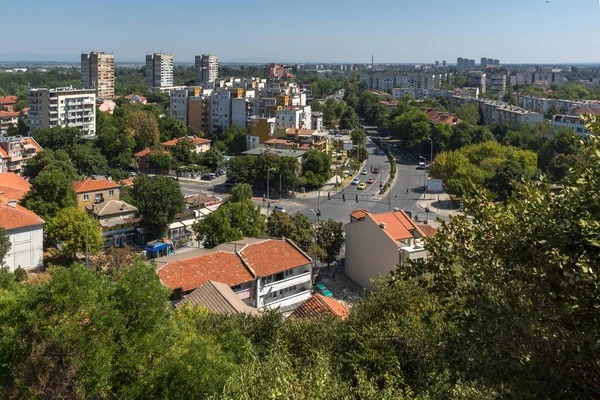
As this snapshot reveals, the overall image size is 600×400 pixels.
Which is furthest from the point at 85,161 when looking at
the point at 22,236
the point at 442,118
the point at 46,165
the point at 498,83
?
the point at 498,83

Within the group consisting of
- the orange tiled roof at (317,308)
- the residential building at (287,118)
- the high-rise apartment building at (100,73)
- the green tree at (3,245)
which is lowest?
the green tree at (3,245)

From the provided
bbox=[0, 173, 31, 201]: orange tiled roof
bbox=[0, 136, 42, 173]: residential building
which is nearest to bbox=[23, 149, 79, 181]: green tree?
bbox=[0, 173, 31, 201]: orange tiled roof

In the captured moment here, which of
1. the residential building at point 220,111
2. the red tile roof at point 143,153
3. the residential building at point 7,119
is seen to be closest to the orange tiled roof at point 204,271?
the red tile roof at point 143,153

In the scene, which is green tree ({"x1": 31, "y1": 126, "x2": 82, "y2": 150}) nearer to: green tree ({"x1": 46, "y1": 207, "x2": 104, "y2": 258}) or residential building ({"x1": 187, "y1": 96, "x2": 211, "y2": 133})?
residential building ({"x1": 187, "y1": 96, "x2": 211, "y2": 133})

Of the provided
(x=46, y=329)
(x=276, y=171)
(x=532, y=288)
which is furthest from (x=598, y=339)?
(x=276, y=171)

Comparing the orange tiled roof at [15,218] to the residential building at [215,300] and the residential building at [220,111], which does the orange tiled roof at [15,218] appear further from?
the residential building at [220,111]

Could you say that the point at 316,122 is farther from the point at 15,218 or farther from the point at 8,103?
the point at 8,103
